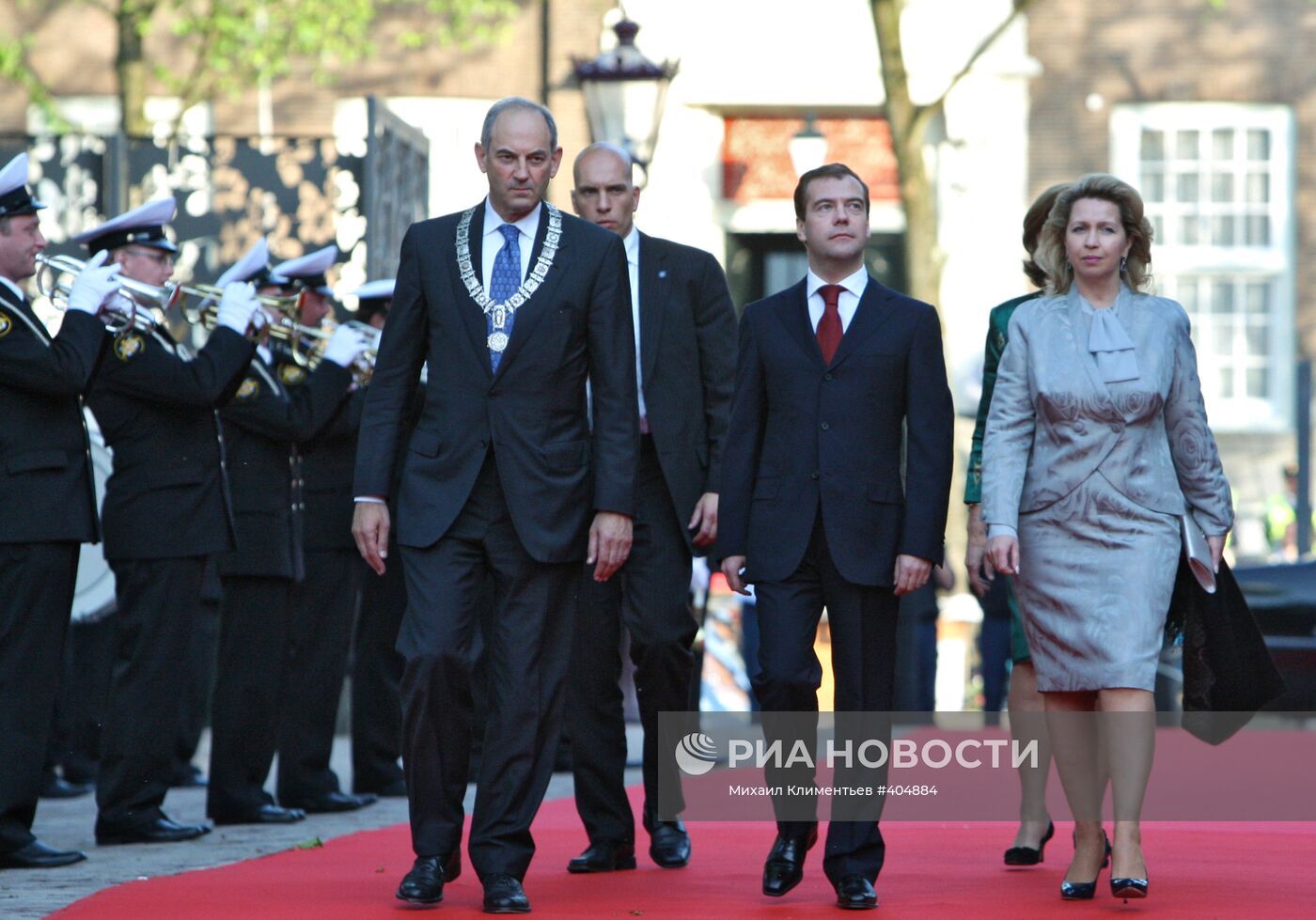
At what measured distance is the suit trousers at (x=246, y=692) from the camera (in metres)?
8.70

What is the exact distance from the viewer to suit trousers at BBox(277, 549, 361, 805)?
930cm

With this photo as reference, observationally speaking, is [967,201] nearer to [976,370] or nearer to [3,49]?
[976,370]

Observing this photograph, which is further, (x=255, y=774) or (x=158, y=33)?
(x=158, y=33)

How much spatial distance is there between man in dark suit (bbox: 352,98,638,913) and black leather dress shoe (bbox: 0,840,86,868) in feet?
5.03

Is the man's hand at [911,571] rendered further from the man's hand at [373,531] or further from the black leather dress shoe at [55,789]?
the black leather dress shoe at [55,789]

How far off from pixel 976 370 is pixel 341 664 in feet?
21.9

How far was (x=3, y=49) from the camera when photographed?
20844mm

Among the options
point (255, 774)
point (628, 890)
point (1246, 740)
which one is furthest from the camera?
point (1246, 740)

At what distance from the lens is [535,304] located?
20.7ft

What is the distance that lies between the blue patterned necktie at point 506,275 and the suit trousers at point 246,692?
2834mm

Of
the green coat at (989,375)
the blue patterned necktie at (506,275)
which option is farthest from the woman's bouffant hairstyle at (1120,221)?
the blue patterned necktie at (506,275)

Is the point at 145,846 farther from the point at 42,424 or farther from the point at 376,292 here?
the point at 376,292

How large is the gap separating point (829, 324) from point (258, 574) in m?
3.05

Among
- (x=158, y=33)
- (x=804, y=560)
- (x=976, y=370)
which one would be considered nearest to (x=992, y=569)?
(x=804, y=560)
